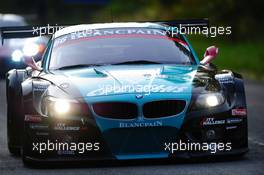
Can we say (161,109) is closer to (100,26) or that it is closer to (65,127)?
(65,127)

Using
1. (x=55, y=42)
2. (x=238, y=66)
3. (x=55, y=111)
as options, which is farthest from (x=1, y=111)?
(x=238, y=66)

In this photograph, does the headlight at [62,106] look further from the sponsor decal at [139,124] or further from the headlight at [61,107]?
the sponsor decal at [139,124]

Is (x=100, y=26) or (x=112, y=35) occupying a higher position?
(x=100, y=26)

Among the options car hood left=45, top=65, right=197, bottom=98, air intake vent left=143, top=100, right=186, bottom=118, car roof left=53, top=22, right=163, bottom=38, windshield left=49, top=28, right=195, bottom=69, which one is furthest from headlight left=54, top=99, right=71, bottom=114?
car roof left=53, top=22, right=163, bottom=38

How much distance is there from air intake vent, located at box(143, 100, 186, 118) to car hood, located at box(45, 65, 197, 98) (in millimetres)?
130

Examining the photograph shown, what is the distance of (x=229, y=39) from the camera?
4166 centimetres

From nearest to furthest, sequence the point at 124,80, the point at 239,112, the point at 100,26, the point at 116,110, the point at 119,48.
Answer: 1. the point at 116,110
2. the point at 239,112
3. the point at 124,80
4. the point at 119,48
5. the point at 100,26

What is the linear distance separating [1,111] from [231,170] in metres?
6.81

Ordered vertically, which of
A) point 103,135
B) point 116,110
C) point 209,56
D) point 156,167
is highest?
point 209,56

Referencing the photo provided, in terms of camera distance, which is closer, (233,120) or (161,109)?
(161,109)

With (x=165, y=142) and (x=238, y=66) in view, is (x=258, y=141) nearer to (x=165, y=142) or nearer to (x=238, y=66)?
(x=165, y=142)

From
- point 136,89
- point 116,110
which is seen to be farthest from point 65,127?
point 136,89

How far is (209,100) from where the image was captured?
30.0ft

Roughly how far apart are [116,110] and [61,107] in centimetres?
49
